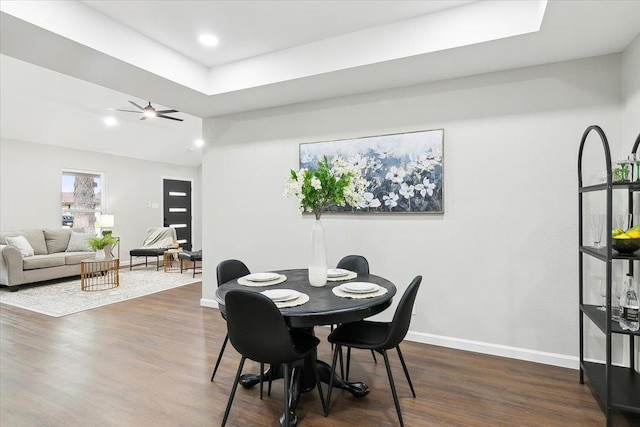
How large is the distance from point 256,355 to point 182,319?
2464mm

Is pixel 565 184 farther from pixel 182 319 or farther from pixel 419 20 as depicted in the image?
pixel 182 319

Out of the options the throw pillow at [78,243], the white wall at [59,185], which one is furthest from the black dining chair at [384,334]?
the white wall at [59,185]

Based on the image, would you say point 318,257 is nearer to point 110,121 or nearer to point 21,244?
point 21,244

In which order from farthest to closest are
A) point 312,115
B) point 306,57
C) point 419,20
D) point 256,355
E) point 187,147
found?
point 187,147 → point 312,115 → point 306,57 → point 419,20 → point 256,355

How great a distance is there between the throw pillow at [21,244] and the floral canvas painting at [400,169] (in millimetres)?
5353

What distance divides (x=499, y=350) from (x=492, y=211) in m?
1.17

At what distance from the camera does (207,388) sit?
2.47 metres

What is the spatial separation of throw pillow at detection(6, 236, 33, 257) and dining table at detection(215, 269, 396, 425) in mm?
5044

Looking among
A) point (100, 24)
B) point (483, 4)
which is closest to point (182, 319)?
point (100, 24)

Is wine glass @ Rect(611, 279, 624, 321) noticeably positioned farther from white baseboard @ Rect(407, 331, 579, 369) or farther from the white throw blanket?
the white throw blanket

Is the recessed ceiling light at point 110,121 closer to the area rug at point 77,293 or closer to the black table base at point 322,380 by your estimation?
the area rug at point 77,293

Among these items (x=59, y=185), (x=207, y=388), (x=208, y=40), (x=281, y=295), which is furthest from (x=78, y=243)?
(x=281, y=295)

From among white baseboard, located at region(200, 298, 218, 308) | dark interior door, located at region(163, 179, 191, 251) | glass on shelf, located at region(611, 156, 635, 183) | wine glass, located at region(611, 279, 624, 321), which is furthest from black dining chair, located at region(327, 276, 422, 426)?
dark interior door, located at region(163, 179, 191, 251)

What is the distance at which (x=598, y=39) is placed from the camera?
7.99 feet
